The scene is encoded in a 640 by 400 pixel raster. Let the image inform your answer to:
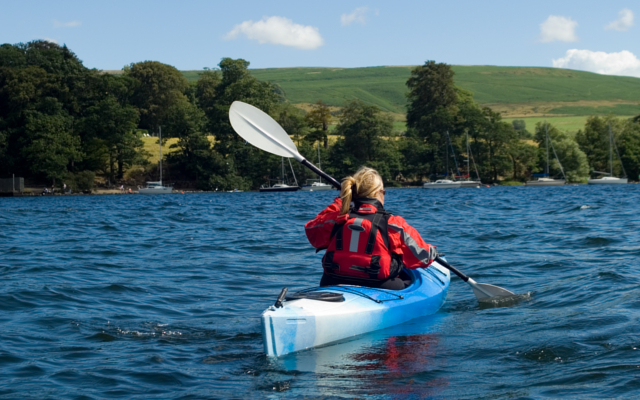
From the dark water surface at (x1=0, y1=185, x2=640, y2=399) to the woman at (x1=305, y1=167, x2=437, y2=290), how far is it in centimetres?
59

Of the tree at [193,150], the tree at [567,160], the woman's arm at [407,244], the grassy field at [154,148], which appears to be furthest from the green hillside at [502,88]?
the woman's arm at [407,244]

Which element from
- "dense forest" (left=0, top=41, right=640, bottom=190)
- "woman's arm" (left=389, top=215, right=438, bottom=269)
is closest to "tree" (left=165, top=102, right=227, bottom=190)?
"dense forest" (left=0, top=41, right=640, bottom=190)

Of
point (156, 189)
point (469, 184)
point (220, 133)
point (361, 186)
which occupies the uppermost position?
point (220, 133)

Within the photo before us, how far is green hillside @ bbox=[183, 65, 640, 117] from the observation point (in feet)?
454

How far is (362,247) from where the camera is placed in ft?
17.9

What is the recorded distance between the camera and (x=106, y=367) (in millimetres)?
4711

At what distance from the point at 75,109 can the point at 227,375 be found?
60.2 metres

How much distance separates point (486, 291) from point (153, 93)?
229 feet

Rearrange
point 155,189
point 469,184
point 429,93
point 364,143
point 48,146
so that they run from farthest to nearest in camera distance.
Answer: point 429,93
point 364,143
point 469,184
point 155,189
point 48,146

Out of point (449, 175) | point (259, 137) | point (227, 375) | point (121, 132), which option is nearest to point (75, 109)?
point (121, 132)

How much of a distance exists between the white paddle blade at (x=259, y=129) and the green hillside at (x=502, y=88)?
127 meters

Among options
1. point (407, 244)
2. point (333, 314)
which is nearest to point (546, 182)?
point (407, 244)

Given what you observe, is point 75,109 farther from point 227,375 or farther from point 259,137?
point 227,375

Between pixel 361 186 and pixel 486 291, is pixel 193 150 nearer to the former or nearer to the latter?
pixel 486 291
